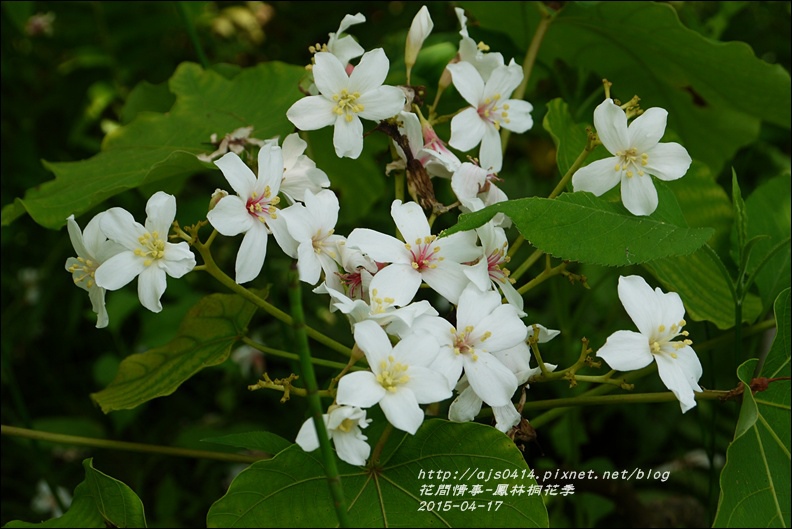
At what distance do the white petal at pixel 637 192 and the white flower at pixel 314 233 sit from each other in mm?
296

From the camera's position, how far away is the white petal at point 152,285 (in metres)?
0.73

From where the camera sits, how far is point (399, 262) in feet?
2.43

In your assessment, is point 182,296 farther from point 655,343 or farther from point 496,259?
point 655,343

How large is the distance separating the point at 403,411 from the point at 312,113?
0.36 metres

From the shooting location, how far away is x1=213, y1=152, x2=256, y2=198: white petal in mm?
747

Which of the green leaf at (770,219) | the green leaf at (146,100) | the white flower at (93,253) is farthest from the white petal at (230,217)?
the green leaf at (146,100)

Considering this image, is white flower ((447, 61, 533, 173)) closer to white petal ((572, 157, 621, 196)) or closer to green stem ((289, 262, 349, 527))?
white petal ((572, 157, 621, 196))

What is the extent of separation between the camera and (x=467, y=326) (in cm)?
71

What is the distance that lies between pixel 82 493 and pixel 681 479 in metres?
1.19

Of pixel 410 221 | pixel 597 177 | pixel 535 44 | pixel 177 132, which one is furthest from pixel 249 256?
pixel 535 44

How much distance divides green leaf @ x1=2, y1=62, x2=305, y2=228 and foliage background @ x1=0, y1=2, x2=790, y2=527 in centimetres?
13

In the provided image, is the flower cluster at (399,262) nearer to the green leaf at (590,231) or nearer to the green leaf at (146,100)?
the green leaf at (590,231)

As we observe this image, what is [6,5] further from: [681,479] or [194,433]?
[681,479]

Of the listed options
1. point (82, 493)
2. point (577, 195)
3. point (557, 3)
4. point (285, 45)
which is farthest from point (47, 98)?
point (577, 195)
